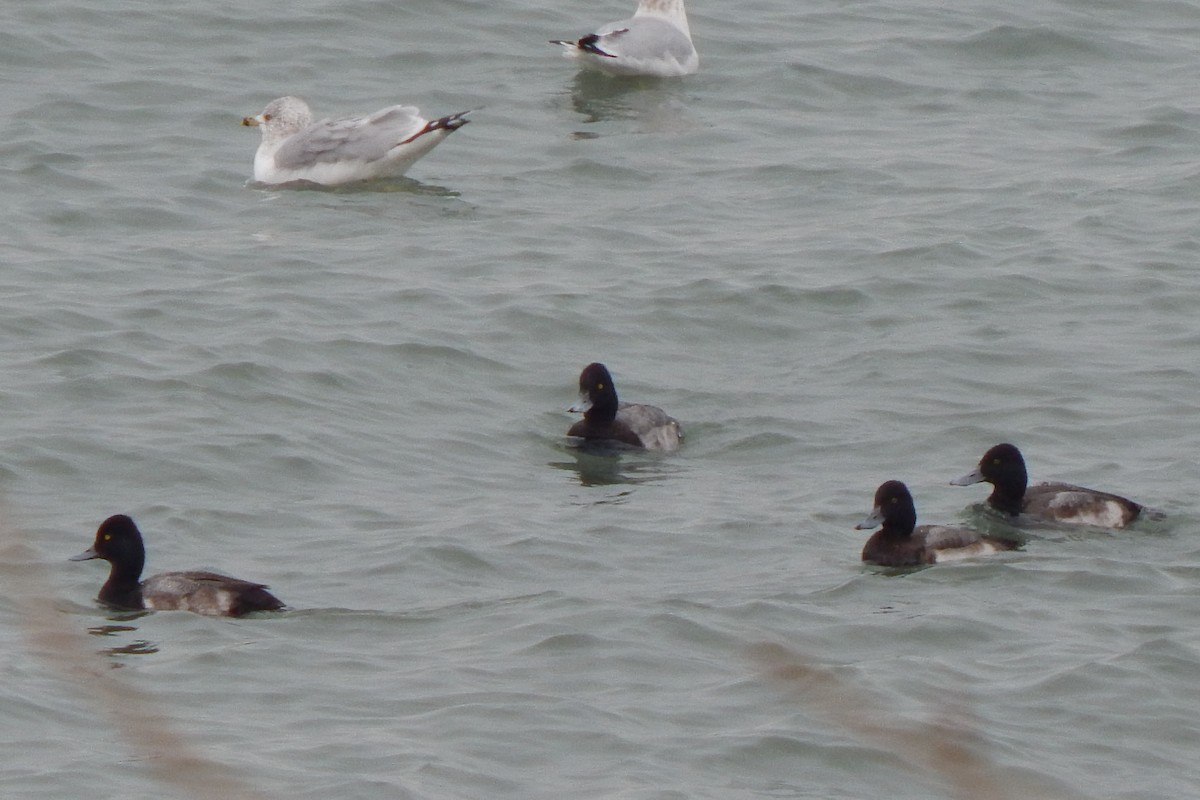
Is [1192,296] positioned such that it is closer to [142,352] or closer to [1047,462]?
[1047,462]

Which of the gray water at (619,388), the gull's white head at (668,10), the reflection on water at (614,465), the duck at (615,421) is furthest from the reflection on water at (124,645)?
the gull's white head at (668,10)

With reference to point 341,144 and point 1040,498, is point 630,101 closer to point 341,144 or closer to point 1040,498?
point 341,144

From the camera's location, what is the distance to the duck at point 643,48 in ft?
65.0

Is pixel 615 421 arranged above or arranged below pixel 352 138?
below

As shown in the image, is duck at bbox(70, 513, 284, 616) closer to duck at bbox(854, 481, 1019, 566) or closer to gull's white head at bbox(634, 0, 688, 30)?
duck at bbox(854, 481, 1019, 566)

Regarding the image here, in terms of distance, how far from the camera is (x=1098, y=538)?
10164 millimetres

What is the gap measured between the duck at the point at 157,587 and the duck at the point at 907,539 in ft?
9.69

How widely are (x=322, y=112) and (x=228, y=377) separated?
6.81m

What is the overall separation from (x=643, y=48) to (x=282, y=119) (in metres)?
4.34

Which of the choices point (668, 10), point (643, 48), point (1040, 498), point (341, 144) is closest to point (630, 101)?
point (643, 48)

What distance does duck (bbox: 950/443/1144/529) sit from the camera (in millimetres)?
10273

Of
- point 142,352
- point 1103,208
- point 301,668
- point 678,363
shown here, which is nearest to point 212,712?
point 301,668

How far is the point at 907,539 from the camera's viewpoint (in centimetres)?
1002

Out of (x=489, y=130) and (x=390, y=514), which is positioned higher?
(x=489, y=130)
